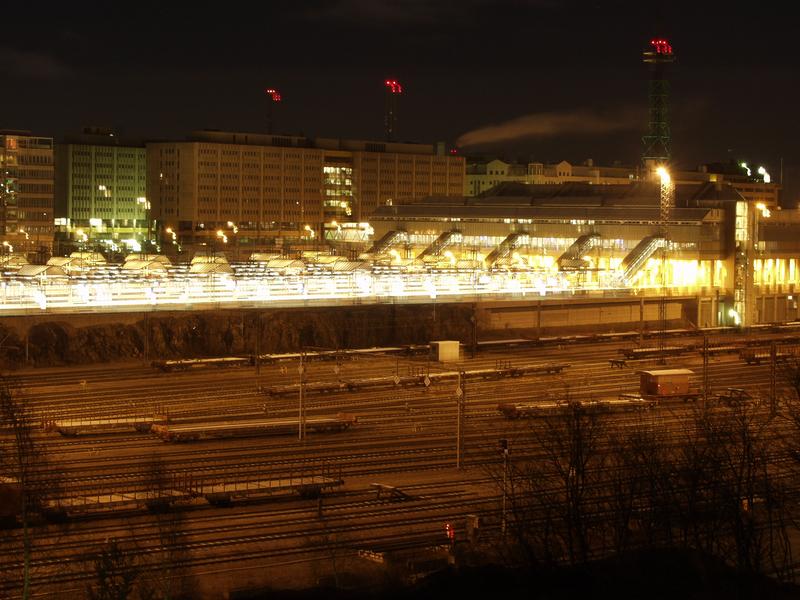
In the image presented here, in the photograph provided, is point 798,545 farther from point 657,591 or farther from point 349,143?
point 349,143

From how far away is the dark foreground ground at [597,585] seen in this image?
11078 millimetres

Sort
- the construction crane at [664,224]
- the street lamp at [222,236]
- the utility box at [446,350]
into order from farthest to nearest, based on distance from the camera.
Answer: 1. the street lamp at [222,236]
2. the construction crane at [664,224]
3. the utility box at [446,350]

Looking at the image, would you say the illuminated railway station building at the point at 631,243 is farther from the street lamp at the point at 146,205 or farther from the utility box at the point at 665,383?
the street lamp at the point at 146,205

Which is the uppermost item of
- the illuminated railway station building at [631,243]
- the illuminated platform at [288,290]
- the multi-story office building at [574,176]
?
the multi-story office building at [574,176]

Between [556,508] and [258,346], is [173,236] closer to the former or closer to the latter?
[258,346]

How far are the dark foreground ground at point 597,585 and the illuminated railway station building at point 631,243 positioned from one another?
2285 cm

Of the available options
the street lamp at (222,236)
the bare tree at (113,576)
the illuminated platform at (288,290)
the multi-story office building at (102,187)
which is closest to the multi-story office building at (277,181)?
the street lamp at (222,236)

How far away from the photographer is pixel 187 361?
2506cm

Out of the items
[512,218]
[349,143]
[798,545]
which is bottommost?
[798,545]

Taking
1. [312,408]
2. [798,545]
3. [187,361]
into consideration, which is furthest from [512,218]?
[798,545]

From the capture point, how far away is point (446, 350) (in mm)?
27078

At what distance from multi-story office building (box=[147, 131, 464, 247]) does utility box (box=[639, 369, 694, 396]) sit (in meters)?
44.5

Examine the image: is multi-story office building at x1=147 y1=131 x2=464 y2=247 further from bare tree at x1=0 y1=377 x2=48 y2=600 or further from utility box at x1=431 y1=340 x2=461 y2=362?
bare tree at x1=0 y1=377 x2=48 y2=600

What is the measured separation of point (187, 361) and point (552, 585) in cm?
1485
